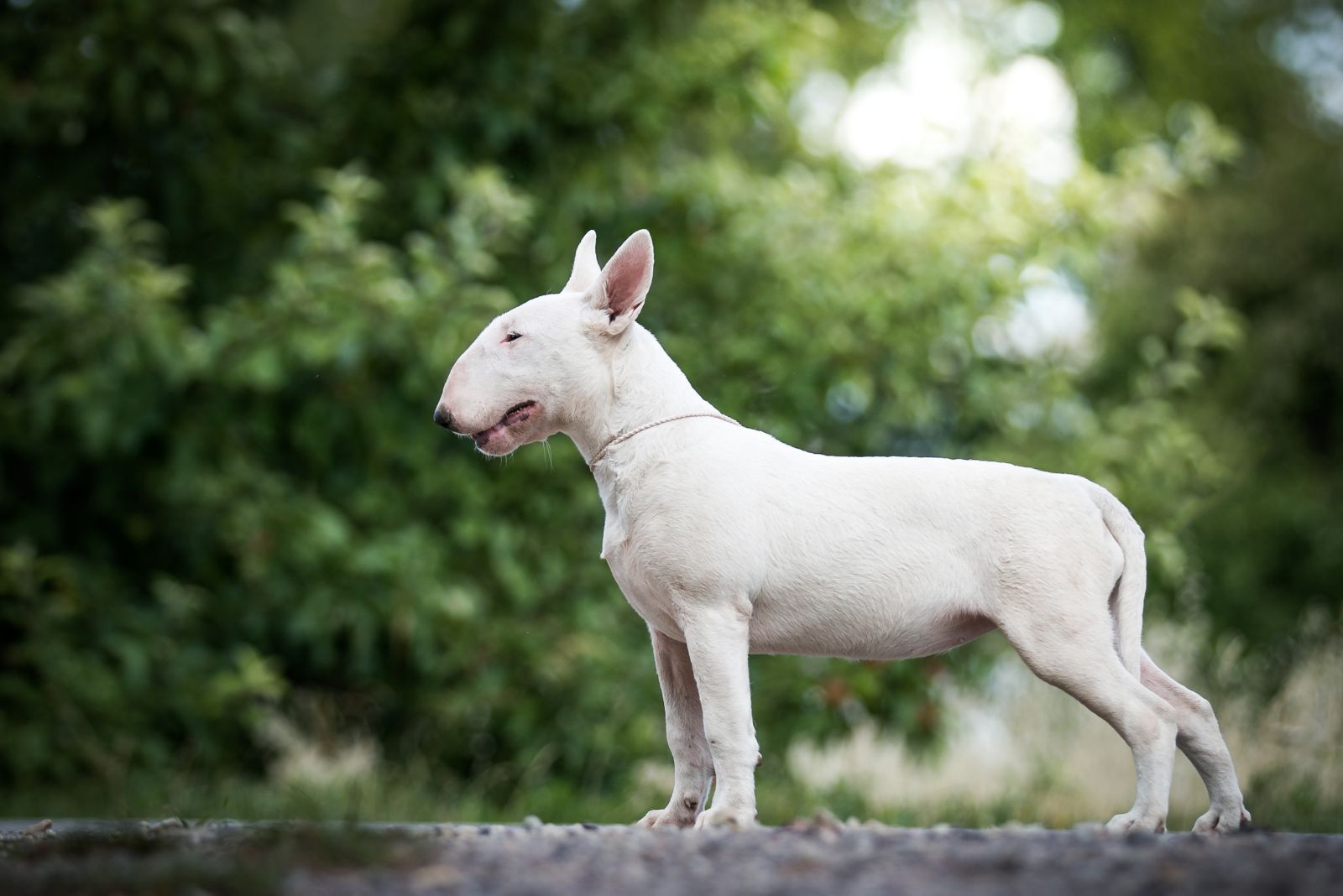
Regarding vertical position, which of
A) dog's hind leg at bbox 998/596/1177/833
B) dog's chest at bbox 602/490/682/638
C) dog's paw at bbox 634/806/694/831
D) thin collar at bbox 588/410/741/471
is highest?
thin collar at bbox 588/410/741/471

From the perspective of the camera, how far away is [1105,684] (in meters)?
3.86

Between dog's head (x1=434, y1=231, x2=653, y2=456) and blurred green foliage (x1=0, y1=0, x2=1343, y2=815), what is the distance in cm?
292

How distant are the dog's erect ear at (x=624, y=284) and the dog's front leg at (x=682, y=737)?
965 mm

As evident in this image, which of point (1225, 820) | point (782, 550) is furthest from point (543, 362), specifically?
point (1225, 820)

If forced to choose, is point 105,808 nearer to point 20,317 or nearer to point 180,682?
point 180,682

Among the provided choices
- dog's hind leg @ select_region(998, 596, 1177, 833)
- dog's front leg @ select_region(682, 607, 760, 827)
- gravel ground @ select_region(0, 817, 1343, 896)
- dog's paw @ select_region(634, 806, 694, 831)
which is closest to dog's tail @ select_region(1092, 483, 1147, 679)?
dog's hind leg @ select_region(998, 596, 1177, 833)

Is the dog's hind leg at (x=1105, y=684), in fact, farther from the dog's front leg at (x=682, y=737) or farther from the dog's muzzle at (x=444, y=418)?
the dog's muzzle at (x=444, y=418)

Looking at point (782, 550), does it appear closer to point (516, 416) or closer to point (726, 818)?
point (726, 818)

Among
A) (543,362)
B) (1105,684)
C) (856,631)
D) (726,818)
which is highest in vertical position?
(543,362)

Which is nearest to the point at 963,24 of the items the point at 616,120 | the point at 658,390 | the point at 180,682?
the point at 616,120

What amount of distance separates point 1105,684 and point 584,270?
6.76ft

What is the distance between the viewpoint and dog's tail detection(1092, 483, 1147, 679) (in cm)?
406

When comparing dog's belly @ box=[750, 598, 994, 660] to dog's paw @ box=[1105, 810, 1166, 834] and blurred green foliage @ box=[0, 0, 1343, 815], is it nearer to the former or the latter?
dog's paw @ box=[1105, 810, 1166, 834]

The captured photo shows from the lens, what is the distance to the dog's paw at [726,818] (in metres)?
3.74
